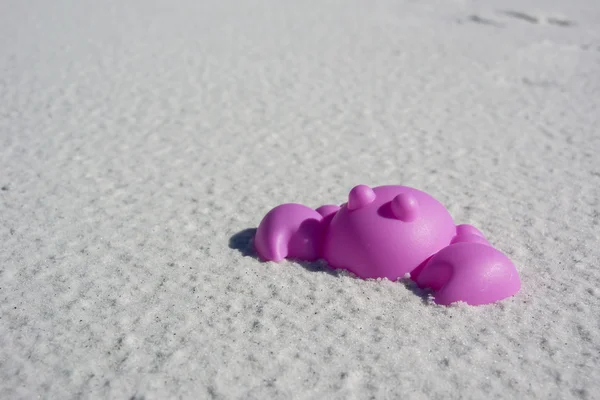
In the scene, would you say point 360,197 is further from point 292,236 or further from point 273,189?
point 273,189

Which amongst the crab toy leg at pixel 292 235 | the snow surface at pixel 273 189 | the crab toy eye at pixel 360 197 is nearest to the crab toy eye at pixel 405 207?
the crab toy eye at pixel 360 197

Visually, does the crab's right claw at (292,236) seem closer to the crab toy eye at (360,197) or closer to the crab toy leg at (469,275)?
the crab toy eye at (360,197)

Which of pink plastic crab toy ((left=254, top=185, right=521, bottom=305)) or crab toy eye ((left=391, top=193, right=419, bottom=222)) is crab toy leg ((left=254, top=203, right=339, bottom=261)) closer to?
pink plastic crab toy ((left=254, top=185, right=521, bottom=305))

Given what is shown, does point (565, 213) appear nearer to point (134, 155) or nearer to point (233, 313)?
point (233, 313)

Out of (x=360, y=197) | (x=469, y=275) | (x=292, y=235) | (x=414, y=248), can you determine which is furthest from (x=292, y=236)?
(x=469, y=275)

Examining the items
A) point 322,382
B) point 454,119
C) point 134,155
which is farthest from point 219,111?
point 322,382

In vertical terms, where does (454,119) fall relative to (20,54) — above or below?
below

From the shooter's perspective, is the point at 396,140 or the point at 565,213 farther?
the point at 396,140
